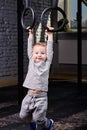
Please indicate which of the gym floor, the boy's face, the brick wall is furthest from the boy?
the brick wall

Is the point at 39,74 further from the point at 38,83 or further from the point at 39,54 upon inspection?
the point at 39,54

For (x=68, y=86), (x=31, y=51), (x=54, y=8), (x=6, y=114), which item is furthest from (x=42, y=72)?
(x=68, y=86)

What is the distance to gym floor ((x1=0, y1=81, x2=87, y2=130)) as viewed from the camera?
23.0ft

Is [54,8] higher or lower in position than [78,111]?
higher

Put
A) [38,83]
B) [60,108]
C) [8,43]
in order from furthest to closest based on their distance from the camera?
[8,43] < [60,108] < [38,83]

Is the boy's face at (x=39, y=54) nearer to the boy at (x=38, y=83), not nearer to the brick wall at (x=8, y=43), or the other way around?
the boy at (x=38, y=83)

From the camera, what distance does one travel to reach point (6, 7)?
39.7ft

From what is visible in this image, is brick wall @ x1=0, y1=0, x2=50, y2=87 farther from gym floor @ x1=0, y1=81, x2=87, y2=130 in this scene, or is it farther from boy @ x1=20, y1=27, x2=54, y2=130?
boy @ x1=20, y1=27, x2=54, y2=130

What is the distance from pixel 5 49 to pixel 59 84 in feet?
5.48

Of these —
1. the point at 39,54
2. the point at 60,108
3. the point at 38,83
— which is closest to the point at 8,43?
the point at 60,108

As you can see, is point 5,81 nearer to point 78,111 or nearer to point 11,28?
point 11,28

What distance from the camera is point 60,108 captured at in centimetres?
851

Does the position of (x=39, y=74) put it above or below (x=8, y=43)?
below

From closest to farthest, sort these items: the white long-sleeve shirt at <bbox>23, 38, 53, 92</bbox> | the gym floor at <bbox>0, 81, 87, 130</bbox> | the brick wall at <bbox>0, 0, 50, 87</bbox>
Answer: the white long-sleeve shirt at <bbox>23, 38, 53, 92</bbox> < the gym floor at <bbox>0, 81, 87, 130</bbox> < the brick wall at <bbox>0, 0, 50, 87</bbox>
